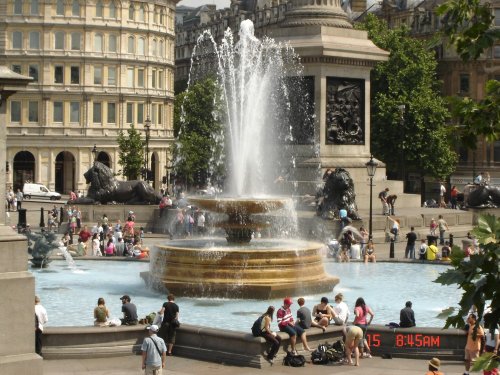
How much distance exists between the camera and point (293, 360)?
19.2 meters

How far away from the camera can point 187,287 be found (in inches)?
1014

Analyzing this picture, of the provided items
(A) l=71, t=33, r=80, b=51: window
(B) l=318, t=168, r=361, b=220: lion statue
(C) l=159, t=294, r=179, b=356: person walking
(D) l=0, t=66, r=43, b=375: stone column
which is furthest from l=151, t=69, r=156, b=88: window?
(D) l=0, t=66, r=43, b=375: stone column

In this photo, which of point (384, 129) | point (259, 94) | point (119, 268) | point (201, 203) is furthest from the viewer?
point (384, 129)

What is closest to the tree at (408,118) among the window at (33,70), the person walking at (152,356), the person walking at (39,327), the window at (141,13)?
the window at (141,13)

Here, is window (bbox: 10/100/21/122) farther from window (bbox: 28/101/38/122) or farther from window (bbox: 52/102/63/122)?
window (bbox: 52/102/63/122)

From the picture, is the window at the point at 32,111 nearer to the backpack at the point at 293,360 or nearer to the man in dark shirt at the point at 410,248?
the man in dark shirt at the point at 410,248

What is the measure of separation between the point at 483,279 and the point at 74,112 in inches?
3566

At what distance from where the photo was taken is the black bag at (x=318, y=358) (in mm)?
19562

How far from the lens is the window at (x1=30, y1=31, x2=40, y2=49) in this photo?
3733 inches

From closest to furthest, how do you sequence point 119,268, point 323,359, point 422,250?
1. point 323,359
2. point 119,268
3. point 422,250

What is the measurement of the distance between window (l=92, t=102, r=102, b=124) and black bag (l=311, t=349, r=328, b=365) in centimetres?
7903

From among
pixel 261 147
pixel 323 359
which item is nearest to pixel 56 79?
pixel 261 147

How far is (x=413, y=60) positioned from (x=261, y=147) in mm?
36842

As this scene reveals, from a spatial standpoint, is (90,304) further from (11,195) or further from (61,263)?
(11,195)
